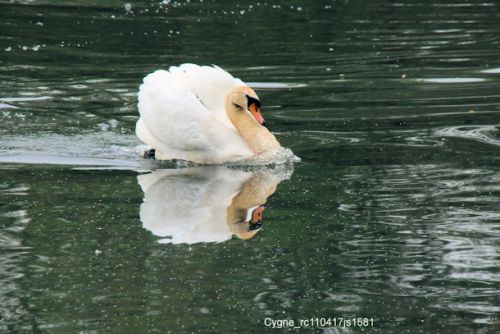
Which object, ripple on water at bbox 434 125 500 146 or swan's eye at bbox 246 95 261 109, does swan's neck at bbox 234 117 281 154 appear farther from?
ripple on water at bbox 434 125 500 146

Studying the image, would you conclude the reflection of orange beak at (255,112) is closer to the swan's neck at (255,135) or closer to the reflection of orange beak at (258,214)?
the swan's neck at (255,135)

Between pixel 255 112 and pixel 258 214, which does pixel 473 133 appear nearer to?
pixel 255 112

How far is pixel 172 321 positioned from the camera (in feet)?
20.8

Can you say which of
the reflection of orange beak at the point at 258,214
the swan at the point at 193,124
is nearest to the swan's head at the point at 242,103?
the swan at the point at 193,124

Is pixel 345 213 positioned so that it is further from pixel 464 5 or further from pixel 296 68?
pixel 464 5

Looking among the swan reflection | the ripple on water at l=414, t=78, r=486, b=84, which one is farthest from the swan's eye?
the ripple on water at l=414, t=78, r=486, b=84

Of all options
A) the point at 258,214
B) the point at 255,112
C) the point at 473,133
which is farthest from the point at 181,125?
the point at 473,133

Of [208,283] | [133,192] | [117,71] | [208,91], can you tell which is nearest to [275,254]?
[208,283]

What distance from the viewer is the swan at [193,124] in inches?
422

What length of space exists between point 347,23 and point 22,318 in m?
14.1

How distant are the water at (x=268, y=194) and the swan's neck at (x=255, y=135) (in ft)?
1.09

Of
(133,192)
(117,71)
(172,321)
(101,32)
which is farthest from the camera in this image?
(101,32)

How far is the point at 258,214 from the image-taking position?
28.9 ft

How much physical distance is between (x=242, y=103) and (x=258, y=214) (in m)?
2.76
